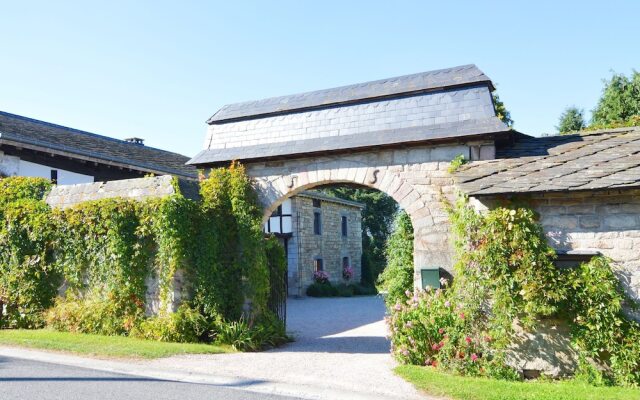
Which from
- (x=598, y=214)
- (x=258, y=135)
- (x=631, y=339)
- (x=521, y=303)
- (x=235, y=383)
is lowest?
(x=235, y=383)

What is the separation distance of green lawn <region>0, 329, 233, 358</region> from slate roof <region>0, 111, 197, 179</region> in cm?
595

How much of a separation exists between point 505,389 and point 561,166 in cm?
323

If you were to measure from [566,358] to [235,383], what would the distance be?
431 cm

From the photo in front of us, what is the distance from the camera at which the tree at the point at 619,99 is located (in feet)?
68.2

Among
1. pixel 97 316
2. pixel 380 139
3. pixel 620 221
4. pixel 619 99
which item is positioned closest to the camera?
pixel 620 221

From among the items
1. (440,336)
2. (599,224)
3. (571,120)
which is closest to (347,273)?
(571,120)

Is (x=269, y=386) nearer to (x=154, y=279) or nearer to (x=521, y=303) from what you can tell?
(x=521, y=303)

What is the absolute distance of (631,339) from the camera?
657cm

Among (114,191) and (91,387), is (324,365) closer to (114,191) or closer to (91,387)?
(91,387)

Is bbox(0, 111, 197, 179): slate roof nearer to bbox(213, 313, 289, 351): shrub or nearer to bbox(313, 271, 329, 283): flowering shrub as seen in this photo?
bbox(313, 271, 329, 283): flowering shrub

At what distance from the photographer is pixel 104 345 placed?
878cm

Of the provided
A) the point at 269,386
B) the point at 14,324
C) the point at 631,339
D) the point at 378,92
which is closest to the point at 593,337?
the point at 631,339

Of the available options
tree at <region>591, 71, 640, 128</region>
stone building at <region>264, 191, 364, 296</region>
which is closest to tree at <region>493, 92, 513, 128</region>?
tree at <region>591, 71, 640, 128</region>

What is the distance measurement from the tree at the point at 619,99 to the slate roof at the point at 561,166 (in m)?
13.9
